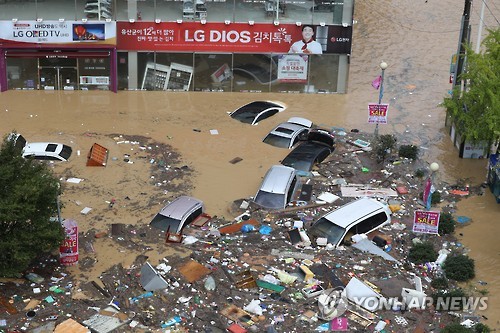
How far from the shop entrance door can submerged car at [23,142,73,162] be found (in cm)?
725

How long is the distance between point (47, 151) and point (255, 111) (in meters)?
8.96

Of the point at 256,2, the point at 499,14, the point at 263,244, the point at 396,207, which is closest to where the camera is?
the point at 263,244

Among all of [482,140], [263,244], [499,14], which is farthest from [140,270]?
[499,14]

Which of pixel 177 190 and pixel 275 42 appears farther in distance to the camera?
pixel 275 42

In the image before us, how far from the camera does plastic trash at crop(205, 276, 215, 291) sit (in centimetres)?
1858

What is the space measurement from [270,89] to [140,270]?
16653 millimetres

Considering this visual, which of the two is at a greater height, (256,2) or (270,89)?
(256,2)

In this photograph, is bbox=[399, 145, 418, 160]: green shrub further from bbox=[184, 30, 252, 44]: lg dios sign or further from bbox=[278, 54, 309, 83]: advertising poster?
bbox=[184, 30, 252, 44]: lg dios sign

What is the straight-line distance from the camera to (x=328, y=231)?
21328 millimetres

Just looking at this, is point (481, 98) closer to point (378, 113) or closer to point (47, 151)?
point (378, 113)

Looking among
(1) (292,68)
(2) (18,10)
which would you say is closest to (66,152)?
(2) (18,10)

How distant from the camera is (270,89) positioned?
3434 centimetres

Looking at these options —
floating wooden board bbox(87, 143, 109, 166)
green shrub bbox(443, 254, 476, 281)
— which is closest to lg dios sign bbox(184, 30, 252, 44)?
floating wooden board bbox(87, 143, 109, 166)

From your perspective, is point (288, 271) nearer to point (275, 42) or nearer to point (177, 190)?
point (177, 190)
